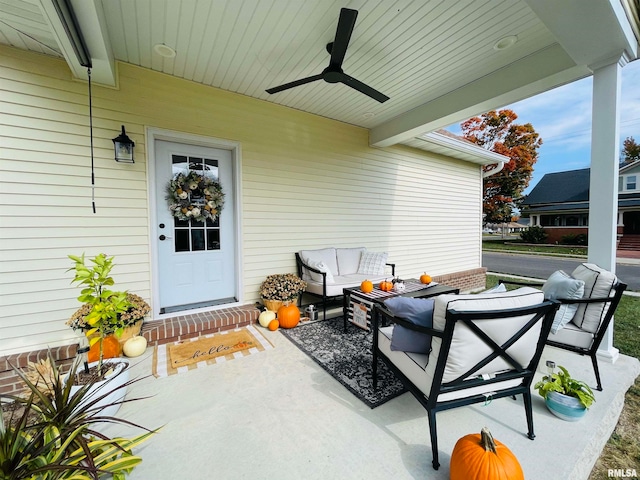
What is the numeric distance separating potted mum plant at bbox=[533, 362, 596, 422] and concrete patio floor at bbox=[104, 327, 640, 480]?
7 centimetres

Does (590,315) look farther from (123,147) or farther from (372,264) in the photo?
(123,147)

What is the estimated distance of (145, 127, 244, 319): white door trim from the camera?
3201 millimetres

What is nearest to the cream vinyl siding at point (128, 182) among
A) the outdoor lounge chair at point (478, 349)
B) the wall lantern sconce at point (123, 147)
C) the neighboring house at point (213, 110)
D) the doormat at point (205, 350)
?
the neighboring house at point (213, 110)

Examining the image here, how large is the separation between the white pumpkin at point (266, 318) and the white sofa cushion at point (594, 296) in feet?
10.5

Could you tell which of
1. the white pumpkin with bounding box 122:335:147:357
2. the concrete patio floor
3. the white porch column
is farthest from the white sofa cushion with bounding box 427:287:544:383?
the white pumpkin with bounding box 122:335:147:357

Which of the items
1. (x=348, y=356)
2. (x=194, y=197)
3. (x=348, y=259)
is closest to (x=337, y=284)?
(x=348, y=259)

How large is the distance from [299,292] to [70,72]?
365 cm

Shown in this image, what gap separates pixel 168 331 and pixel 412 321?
2.79 metres

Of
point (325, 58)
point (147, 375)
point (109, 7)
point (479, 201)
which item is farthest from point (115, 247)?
point (479, 201)

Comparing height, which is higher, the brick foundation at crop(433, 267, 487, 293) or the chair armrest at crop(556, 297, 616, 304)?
the chair armrest at crop(556, 297, 616, 304)

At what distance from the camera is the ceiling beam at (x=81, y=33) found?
1.84m

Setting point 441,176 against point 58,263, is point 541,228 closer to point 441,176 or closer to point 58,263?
point 441,176

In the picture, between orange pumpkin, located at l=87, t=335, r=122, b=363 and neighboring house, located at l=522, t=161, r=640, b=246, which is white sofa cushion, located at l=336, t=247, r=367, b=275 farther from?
neighboring house, located at l=522, t=161, r=640, b=246

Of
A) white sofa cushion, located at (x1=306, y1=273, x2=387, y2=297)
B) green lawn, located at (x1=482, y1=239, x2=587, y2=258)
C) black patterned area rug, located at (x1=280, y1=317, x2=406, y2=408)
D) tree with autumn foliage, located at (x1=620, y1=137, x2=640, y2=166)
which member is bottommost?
black patterned area rug, located at (x1=280, y1=317, x2=406, y2=408)
